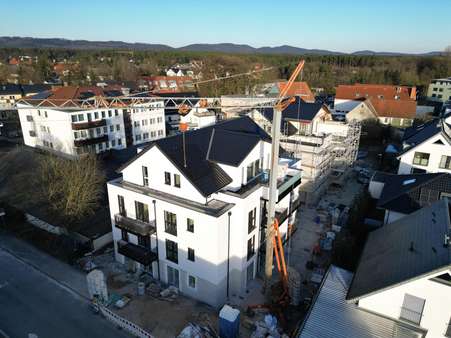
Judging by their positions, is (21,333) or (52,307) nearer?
(21,333)

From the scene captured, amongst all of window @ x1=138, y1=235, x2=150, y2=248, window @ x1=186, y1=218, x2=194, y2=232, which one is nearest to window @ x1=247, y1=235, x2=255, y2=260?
window @ x1=186, y1=218, x2=194, y2=232

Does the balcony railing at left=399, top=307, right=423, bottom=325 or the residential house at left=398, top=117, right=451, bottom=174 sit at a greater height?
the residential house at left=398, top=117, right=451, bottom=174

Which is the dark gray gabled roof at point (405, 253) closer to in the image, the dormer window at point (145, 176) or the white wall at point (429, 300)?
the white wall at point (429, 300)

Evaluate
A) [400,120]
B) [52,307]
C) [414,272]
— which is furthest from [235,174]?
[400,120]

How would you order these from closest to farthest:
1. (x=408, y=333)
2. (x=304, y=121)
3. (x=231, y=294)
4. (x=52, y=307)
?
(x=408, y=333), (x=52, y=307), (x=231, y=294), (x=304, y=121)

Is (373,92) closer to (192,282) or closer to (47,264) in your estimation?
(192,282)

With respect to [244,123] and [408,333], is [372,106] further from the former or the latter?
[408,333]

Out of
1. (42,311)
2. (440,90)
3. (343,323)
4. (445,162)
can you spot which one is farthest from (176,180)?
(440,90)

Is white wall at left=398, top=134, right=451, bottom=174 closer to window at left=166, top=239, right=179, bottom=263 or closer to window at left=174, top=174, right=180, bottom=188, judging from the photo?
window at left=174, top=174, right=180, bottom=188
